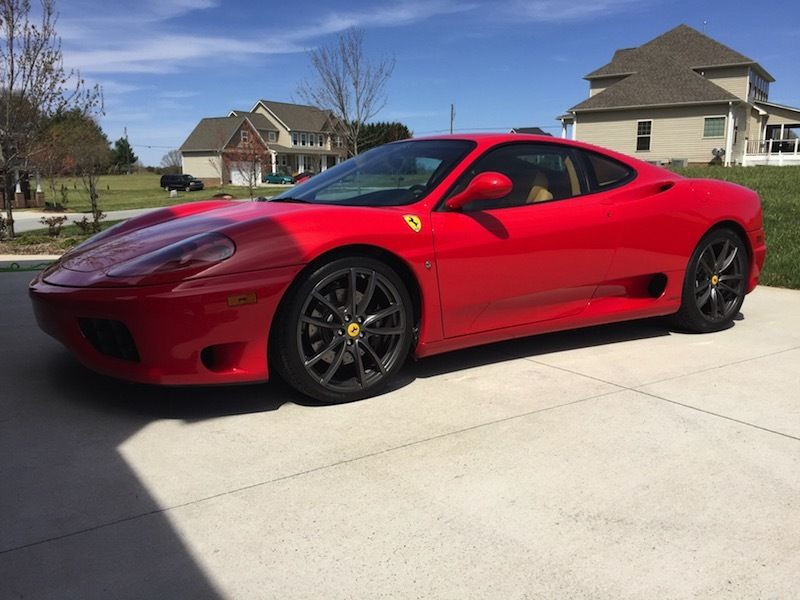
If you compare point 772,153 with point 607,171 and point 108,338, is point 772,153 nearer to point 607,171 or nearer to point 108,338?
point 607,171

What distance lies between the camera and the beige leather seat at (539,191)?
13.3 feet

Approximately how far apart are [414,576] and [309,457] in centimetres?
93

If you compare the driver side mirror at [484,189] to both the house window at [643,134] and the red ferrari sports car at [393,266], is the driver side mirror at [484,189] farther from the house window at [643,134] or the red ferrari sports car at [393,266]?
the house window at [643,134]

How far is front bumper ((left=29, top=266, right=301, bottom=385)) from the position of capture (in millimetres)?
2996

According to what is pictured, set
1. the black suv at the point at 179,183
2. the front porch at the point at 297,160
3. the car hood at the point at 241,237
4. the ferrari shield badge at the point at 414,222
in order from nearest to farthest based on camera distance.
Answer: the car hood at the point at 241,237 < the ferrari shield badge at the point at 414,222 < the black suv at the point at 179,183 < the front porch at the point at 297,160

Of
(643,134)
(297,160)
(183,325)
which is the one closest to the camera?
(183,325)

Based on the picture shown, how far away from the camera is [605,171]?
4406 millimetres

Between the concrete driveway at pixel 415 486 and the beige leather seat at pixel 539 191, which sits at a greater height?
the beige leather seat at pixel 539 191

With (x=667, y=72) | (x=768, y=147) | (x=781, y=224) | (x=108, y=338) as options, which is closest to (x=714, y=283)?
(x=108, y=338)

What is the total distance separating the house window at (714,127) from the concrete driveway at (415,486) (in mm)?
34578

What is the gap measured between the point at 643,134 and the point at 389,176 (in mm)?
35782

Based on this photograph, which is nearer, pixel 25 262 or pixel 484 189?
pixel 484 189

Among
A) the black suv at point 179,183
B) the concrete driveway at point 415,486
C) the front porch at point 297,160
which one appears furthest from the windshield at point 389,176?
the front porch at point 297,160

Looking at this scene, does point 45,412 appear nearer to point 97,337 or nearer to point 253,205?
point 97,337
